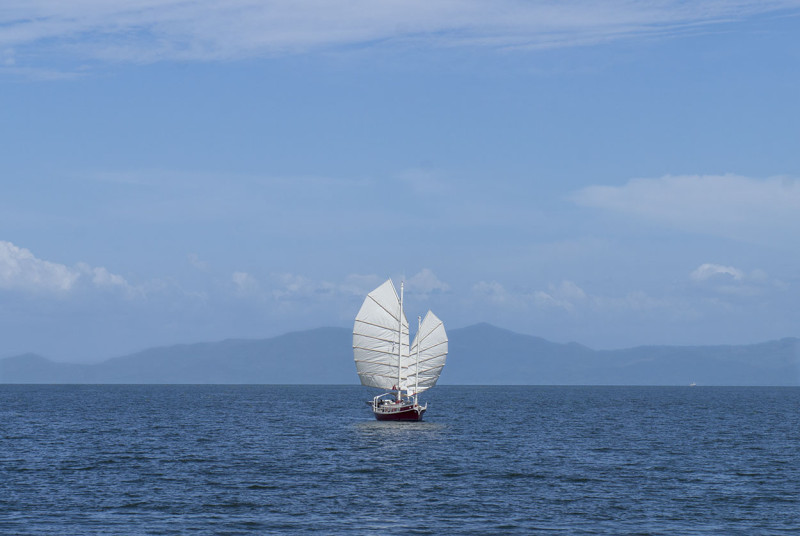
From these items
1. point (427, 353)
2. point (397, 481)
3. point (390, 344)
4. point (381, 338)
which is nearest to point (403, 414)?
point (427, 353)

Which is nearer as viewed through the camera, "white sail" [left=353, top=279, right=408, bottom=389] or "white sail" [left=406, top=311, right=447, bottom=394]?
"white sail" [left=353, top=279, right=408, bottom=389]

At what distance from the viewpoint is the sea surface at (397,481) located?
1725 inches

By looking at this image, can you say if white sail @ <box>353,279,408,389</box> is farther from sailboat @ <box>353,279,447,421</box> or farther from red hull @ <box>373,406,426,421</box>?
red hull @ <box>373,406,426,421</box>

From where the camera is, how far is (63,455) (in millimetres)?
71500

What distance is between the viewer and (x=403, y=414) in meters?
105

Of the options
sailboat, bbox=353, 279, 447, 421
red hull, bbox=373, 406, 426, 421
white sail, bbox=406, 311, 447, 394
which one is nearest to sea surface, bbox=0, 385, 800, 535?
red hull, bbox=373, 406, 426, 421

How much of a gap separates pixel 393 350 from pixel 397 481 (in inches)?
1780

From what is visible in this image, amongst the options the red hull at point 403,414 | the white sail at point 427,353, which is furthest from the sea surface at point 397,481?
the white sail at point 427,353

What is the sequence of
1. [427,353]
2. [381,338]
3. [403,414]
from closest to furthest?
[381,338] → [403,414] → [427,353]

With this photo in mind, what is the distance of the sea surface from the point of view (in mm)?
43812

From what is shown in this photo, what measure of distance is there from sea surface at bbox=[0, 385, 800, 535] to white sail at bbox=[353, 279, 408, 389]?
22.2ft

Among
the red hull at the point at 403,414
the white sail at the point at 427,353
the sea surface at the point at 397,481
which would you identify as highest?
the white sail at the point at 427,353

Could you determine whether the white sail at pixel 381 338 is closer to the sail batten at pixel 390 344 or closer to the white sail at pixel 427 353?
the sail batten at pixel 390 344

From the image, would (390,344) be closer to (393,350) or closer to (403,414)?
(393,350)
